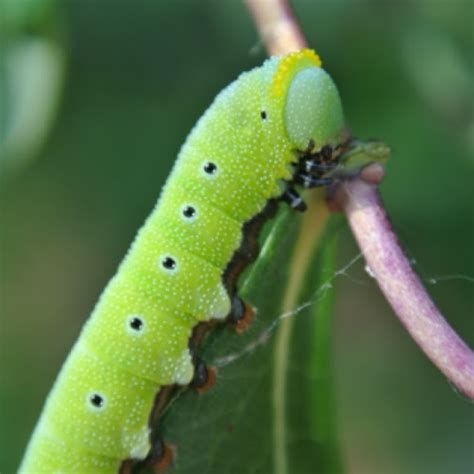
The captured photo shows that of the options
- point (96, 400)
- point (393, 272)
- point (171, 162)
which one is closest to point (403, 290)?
point (393, 272)

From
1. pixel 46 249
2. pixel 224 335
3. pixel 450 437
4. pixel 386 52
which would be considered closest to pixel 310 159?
pixel 224 335

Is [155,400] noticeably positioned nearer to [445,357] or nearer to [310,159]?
[310,159]

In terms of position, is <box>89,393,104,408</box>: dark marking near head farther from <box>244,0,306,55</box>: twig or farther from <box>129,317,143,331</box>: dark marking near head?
<box>244,0,306,55</box>: twig

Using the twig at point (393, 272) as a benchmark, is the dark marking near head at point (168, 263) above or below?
above

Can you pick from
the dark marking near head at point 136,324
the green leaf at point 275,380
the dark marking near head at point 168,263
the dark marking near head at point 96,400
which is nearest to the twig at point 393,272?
the green leaf at point 275,380

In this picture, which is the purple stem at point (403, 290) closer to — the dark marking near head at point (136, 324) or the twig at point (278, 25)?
the twig at point (278, 25)
